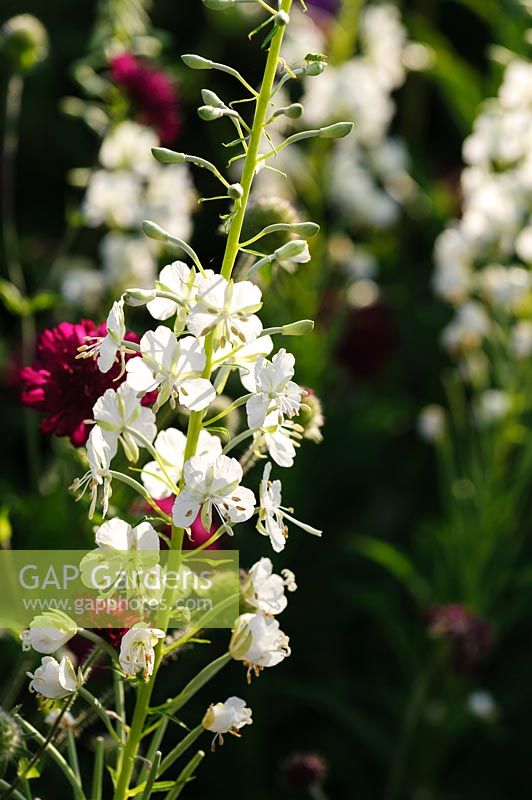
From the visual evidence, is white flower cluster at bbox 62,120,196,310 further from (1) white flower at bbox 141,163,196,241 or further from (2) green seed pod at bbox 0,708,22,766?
(2) green seed pod at bbox 0,708,22,766

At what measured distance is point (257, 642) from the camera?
1.01 meters

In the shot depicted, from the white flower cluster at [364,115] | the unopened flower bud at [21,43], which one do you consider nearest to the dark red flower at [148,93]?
the unopened flower bud at [21,43]

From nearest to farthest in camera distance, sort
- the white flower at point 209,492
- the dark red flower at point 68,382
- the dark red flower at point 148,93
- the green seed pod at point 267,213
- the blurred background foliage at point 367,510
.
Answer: the white flower at point 209,492
the dark red flower at point 68,382
the green seed pod at point 267,213
the dark red flower at point 148,93
the blurred background foliage at point 367,510

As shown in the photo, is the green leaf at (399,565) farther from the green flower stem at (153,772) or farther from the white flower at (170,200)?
the green flower stem at (153,772)

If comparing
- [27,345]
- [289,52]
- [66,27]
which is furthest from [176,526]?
[66,27]

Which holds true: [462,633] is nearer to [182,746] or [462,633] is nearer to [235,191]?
[182,746]

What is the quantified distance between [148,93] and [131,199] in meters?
0.23

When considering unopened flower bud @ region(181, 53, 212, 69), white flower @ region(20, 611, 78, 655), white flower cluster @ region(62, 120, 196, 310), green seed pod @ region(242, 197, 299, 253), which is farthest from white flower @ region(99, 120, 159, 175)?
white flower @ region(20, 611, 78, 655)

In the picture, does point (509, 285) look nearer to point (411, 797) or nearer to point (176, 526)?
point (411, 797)

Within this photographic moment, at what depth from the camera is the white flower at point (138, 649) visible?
37.7 inches

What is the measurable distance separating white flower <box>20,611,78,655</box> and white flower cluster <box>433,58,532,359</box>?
5.13ft

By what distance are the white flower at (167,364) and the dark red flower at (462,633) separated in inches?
42.4

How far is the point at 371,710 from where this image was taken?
91.5 inches

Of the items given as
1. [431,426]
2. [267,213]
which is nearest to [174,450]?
[267,213]
